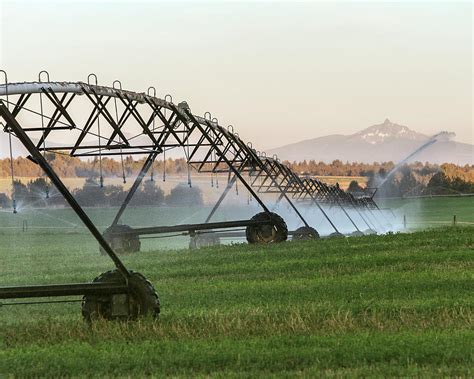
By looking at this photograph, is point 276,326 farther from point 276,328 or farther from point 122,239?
point 122,239

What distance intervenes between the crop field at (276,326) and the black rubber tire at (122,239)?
23.1 feet

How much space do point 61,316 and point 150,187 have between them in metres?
92.6

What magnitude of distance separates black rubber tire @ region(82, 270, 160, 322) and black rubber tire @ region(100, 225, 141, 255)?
54.1 feet

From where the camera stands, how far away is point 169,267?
22.5m

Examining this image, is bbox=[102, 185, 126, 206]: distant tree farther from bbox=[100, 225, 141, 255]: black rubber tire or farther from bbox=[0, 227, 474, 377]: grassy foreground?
bbox=[0, 227, 474, 377]: grassy foreground

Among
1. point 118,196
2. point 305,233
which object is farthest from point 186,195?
point 305,233

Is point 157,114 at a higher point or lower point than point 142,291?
higher

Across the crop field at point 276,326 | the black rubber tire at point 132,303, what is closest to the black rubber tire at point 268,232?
the crop field at point 276,326

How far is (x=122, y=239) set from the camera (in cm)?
2927

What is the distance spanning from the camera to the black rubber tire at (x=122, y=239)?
29094mm

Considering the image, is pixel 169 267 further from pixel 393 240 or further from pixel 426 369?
pixel 426 369

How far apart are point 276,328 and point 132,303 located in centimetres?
178

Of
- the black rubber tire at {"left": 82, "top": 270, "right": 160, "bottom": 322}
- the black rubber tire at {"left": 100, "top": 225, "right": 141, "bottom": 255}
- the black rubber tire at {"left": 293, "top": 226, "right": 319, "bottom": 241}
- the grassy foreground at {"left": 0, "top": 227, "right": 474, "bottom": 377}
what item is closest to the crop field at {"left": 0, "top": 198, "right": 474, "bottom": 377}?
the grassy foreground at {"left": 0, "top": 227, "right": 474, "bottom": 377}

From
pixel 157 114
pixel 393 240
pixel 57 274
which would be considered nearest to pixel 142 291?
pixel 57 274
